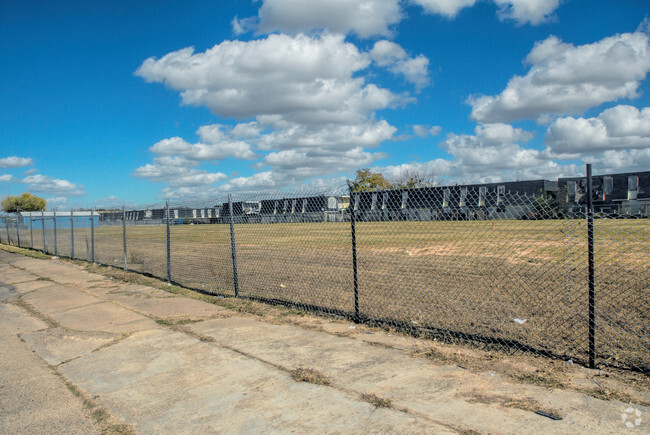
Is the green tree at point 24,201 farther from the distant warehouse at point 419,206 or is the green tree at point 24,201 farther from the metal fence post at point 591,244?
the metal fence post at point 591,244

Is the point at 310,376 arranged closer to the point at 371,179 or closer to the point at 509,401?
the point at 509,401

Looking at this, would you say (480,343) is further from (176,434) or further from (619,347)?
(176,434)

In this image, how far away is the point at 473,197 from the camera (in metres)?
5.74

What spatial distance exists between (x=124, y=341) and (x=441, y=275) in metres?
6.94

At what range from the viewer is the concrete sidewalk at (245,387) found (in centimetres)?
340

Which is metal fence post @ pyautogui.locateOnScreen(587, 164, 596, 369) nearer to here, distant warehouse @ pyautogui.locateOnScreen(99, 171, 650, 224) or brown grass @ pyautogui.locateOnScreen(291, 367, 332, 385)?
distant warehouse @ pyautogui.locateOnScreen(99, 171, 650, 224)

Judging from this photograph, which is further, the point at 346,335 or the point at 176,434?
the point at 346,335

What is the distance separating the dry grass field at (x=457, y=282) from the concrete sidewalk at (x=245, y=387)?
1216 millimetres

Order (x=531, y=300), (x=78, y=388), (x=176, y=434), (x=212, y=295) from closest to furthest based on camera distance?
1. (x=176, y=434)
2. (x=78, y=388)
3. (x=531, y=300)
4. (x=212, y=295)

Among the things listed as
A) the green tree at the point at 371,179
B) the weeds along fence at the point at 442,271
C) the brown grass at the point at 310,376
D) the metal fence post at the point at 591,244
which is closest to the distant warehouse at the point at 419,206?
the weeds along fence at the point at 442,271

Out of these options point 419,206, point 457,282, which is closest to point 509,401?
point 419,206

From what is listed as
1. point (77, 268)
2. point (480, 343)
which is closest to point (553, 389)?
point (480, 343)

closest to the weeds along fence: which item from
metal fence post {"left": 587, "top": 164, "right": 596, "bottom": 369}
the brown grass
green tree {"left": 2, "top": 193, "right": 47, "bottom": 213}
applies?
metal fence post {"left": 587, "top": 164, "right": 596, "bottom": 369}

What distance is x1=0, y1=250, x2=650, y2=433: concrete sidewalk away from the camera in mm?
3396
